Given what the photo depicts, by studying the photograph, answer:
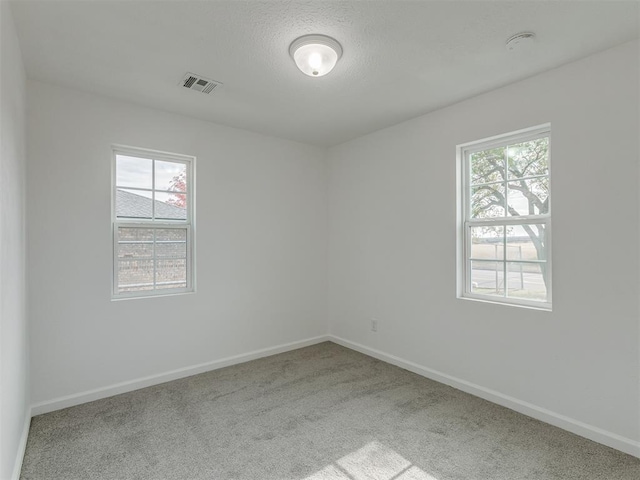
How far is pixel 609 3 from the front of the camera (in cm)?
185

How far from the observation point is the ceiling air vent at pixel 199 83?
265 centimetres

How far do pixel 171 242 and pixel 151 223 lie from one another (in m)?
0.26

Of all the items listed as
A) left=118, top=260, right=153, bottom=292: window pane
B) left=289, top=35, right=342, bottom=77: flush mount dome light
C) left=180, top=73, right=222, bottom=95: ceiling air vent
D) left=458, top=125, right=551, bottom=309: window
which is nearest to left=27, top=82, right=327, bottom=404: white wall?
left=118, top=260, right=153, bottom=292: window pane

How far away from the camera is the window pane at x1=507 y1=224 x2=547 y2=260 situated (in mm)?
2686

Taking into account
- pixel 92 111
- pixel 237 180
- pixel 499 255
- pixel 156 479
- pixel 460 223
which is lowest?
pixel 156 479

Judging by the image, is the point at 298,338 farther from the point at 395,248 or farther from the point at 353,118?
the point at 353,118

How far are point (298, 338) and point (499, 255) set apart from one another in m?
2.50

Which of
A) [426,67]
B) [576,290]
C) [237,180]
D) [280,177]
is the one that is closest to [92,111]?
[237,180]

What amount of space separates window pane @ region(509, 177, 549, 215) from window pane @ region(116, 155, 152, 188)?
3206mm

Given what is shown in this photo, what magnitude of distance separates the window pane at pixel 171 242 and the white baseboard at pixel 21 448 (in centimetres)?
151

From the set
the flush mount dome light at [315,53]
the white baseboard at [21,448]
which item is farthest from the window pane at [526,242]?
the white baseboard at [21,448]

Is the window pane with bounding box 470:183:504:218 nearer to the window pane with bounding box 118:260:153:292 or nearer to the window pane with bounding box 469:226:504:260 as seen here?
the window pane with bounding box 469:226:504:260

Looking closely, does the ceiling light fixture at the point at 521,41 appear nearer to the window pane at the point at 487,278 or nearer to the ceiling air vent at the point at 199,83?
the window pane at the point at 487,278

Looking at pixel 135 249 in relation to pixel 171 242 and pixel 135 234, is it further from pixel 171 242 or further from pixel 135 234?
pixel 171 242
